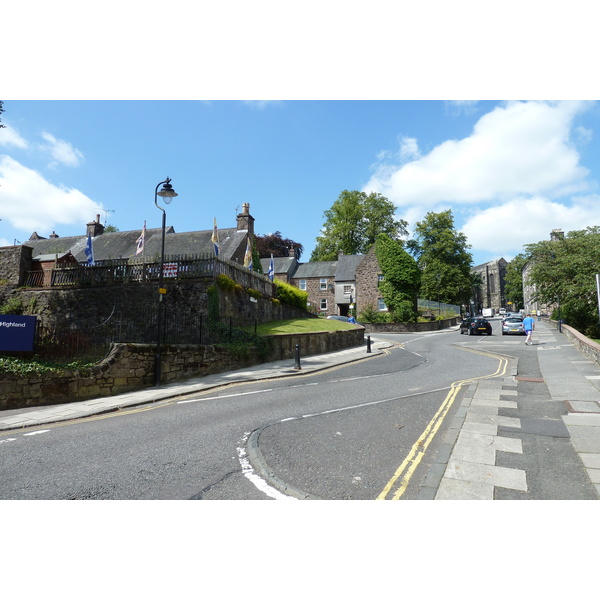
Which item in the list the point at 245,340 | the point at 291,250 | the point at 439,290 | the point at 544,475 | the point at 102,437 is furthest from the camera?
the point at 291,250

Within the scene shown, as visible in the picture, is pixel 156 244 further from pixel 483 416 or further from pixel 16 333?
pixel 483 416

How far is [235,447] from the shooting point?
568 cm

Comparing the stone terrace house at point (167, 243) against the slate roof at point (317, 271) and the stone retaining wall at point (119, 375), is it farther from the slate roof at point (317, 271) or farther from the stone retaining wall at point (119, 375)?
the slate roof at point (317, 271)

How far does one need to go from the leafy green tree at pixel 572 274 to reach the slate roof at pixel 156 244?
24.2m

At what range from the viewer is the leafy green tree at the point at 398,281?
41.2 meters

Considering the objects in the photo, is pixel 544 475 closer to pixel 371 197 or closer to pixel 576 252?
pixel 576 252

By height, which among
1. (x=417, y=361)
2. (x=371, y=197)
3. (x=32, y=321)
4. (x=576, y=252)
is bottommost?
(x=417, y=361)

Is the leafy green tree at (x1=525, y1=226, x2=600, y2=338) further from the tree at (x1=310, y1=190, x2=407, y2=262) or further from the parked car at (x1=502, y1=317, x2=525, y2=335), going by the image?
the tree at (x1=310, y1=190, x2=407, y2=262)

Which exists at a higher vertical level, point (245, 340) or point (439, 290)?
point (439, 290)

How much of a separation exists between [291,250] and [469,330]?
3541 cm

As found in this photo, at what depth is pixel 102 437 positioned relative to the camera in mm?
6535

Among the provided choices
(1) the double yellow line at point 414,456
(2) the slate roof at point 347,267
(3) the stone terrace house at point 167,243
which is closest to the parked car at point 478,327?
(3) the stone terrace house at point 167,243

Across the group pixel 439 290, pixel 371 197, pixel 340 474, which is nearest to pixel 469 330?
pixel 439 290

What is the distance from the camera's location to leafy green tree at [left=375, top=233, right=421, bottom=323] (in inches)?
1623
